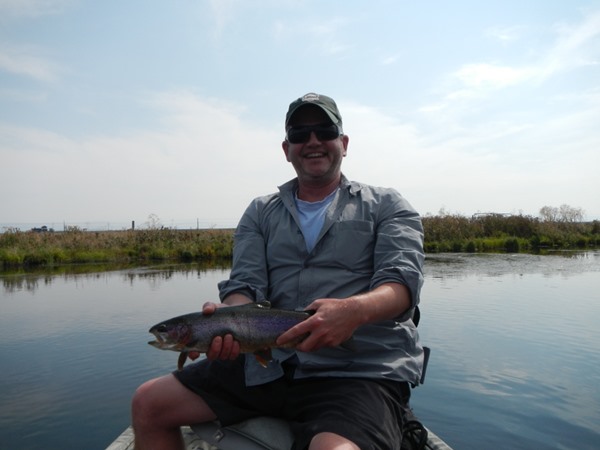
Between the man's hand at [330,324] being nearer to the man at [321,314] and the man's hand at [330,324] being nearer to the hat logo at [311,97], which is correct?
the man at [321,314]

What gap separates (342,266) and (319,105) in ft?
3.91

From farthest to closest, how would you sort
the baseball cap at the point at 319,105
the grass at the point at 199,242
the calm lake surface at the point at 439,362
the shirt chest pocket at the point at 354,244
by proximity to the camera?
the grass at the point at 199,242 → the calm lake surface at the point at 439,362 → the baseball cap at the point at 319,105 → the shirt chest pocket at the point at 354,244

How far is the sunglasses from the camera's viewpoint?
146 inches

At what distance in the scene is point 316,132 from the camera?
371cm

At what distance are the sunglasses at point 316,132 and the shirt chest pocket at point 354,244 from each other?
2.31ft

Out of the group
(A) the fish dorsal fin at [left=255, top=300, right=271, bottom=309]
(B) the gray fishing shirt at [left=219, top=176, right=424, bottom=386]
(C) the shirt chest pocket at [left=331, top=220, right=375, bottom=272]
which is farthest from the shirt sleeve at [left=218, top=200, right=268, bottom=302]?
(C) the shirt chest pocket at [left=331, top=220, right=375, bottom=272]

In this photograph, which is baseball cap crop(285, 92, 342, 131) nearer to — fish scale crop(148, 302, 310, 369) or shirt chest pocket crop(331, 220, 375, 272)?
shirt chest pocket crop(331, 220, 375, 272)

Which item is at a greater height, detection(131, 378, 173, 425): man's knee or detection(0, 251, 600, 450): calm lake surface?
detection(131, 378, 173, 425): man's knee

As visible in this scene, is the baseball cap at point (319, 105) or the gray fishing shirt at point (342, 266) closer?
the gray fishing shirt at point (342, 266)

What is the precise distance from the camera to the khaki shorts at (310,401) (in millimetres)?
2643

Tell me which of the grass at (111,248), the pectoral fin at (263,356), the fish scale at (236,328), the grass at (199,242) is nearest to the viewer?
the fish scale at (236,328)

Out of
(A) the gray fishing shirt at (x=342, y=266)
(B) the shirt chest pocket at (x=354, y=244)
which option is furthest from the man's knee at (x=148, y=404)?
(B) the shirt chest pocket at (x=354, y=244)

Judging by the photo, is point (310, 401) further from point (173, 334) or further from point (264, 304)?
point (173, 334)

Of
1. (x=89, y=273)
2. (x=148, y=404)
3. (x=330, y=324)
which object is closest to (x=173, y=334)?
(x=148, y=404)
